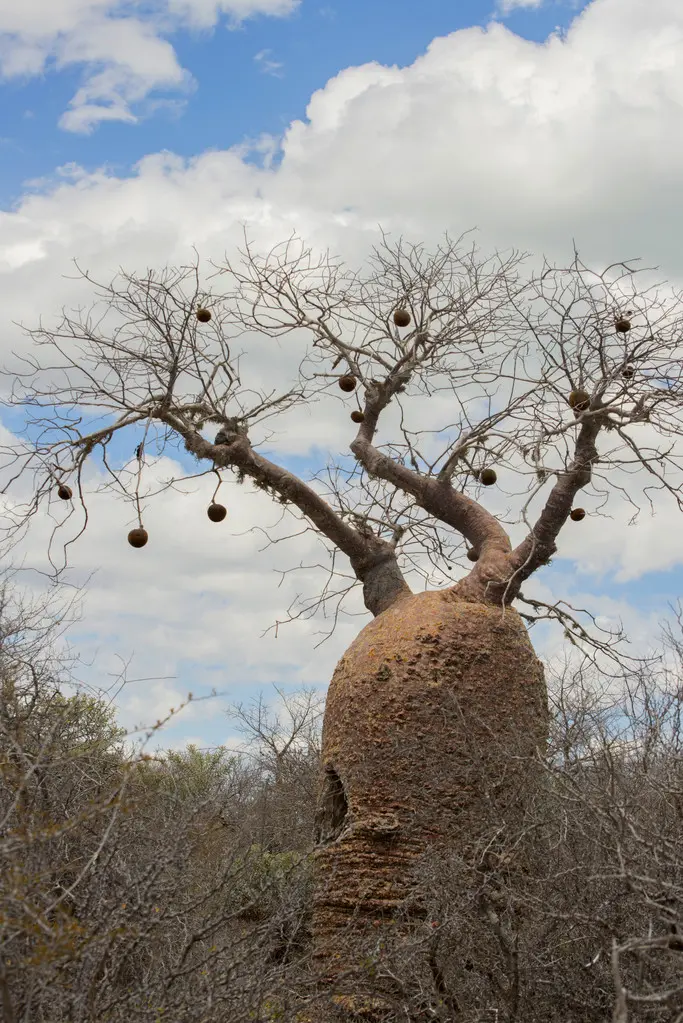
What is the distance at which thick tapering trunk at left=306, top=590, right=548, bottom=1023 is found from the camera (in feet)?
20.6

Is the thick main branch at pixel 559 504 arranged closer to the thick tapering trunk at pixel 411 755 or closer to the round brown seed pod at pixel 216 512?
the thick tapering trunk at pixel 411 755

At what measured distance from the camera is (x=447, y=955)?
18.7ft

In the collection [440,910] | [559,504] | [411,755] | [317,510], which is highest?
[317,510]

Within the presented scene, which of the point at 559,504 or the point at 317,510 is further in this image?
the point at 317,510

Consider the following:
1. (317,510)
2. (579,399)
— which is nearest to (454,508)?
(317,510)

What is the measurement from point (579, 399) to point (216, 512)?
2389mm

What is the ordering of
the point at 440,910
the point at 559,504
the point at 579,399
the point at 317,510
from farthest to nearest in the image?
1. the point at 317,510
2. the point at 559,504
3. the point at 579,399
4. the point at 440,910

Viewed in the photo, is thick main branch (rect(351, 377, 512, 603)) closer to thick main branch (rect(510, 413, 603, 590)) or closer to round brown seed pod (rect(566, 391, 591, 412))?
thick main branch (rect(510, 413, 603, 590))

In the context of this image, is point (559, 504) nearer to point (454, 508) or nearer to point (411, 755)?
point (454, 508)

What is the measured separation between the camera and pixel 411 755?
6469 millimetres

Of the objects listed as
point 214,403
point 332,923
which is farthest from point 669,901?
point 214,403

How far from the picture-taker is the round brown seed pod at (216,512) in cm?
698

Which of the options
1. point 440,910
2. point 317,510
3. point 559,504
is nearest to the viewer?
point 440,910

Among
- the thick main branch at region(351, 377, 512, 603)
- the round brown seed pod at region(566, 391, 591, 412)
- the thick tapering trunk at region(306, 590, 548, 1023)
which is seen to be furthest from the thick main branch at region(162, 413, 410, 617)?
→ the round brown seed pod at region(566, 391, 591, 412)
